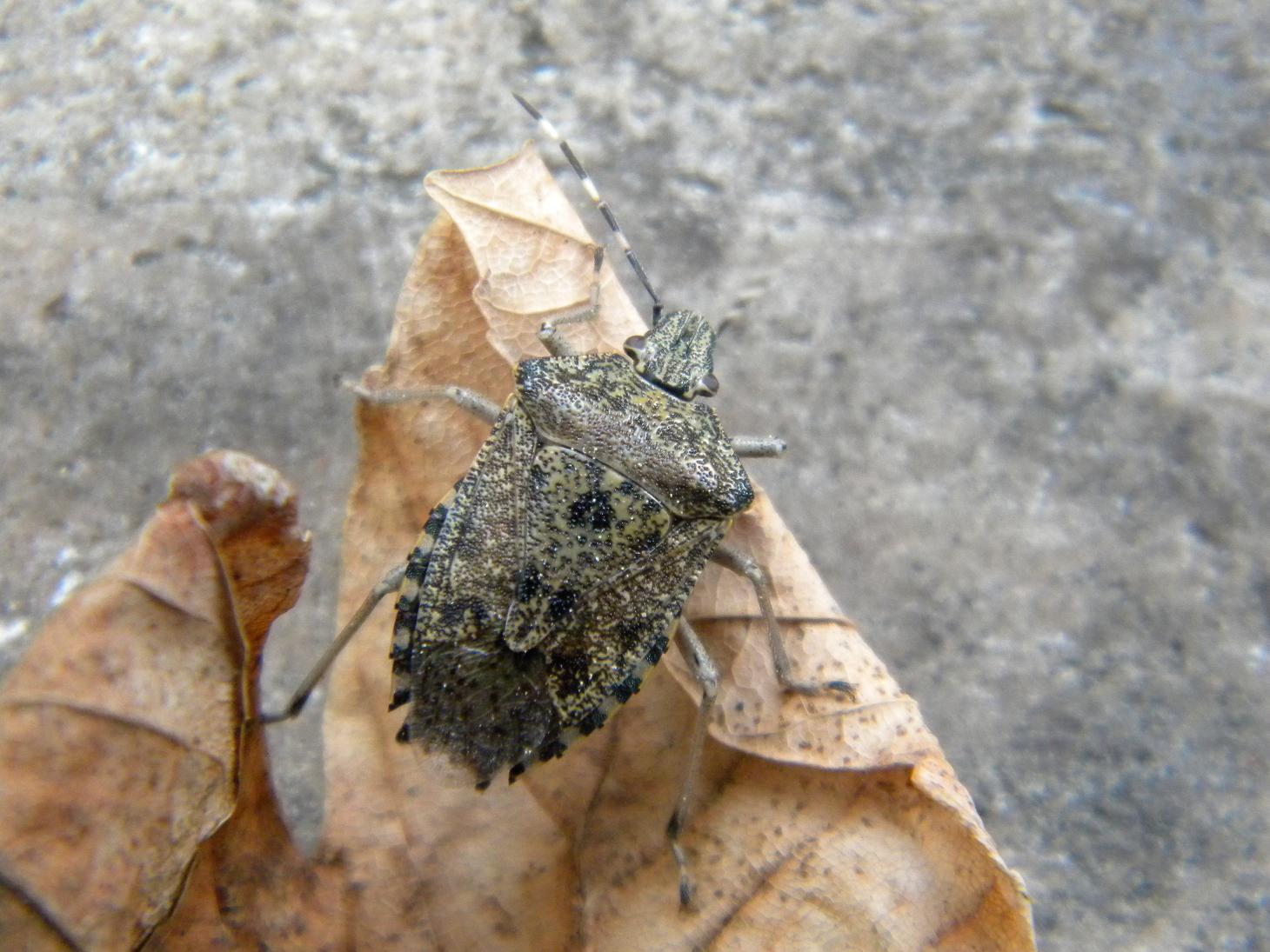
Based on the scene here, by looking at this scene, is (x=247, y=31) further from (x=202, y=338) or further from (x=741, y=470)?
(x=741, y=470)

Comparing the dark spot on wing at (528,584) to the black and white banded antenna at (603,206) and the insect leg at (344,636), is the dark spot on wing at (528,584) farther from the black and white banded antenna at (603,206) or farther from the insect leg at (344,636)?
the black and white banded antenna at (603,206)

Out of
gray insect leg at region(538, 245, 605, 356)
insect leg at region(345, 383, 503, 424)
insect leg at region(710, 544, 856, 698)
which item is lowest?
insect leg at region(710, 544, 856, 698)

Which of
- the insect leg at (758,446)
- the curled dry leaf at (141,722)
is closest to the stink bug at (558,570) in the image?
the insect leg at (758,446)

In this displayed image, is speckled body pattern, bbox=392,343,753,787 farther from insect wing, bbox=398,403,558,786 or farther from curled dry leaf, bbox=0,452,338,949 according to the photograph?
curled dry leaf, bbox=0,452,338,949

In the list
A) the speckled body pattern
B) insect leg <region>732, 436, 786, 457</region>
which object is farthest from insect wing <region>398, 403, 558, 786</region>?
insect leg <region>732, 436, 786, 457</region>

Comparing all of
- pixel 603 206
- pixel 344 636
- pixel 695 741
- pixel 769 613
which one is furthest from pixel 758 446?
pixel 344 636

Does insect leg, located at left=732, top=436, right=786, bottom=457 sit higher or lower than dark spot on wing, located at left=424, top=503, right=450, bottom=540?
lower

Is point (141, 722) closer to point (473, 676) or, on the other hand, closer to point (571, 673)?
point (473, 676)
